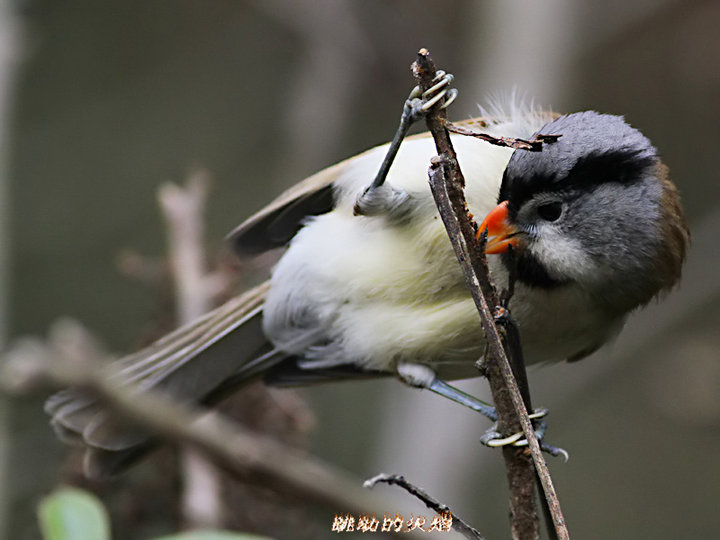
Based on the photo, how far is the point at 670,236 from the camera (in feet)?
7.34

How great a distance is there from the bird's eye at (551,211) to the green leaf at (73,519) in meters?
1.19

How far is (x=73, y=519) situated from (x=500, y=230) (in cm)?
114

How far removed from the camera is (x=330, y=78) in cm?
495

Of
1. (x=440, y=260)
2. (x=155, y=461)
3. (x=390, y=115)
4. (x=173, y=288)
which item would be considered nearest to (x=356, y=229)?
(x=440, y=260)

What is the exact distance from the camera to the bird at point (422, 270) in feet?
6.95

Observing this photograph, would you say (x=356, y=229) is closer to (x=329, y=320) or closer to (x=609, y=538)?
(x=329, y=320)

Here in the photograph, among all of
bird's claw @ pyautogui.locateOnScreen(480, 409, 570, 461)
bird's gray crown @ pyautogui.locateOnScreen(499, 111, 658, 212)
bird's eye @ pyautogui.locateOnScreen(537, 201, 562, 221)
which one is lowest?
bird's claw @ pyautogui.locateOnScreen(480, 409, 570, 461)

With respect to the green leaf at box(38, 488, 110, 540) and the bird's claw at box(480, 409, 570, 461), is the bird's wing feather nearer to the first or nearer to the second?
the bird's claw at box(480, 409, 570, 461)

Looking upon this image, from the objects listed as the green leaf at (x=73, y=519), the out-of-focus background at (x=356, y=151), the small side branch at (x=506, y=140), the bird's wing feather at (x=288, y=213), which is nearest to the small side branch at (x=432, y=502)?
the green leaf at (x=73, y=519)

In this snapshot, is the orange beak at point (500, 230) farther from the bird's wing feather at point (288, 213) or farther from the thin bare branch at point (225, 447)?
the thin bare branch at point (225, 447)

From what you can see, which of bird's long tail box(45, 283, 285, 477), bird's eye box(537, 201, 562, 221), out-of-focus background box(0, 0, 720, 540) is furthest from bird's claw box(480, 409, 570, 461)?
out-of-focus background box(0, 0, 720, 540)

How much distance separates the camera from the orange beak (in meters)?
2.10

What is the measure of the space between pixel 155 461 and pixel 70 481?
283mm

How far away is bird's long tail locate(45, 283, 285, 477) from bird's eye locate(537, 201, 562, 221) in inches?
41.7
